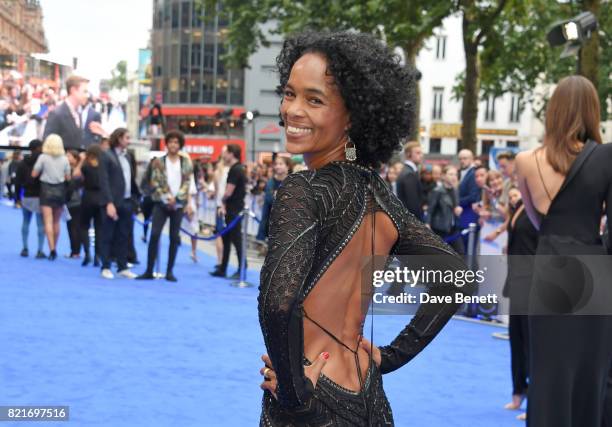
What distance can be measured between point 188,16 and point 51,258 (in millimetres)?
61388

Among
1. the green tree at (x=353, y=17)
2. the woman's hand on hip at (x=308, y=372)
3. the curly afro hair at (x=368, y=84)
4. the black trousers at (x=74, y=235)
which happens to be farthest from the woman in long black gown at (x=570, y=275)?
the green tree at (x=353, y=17)

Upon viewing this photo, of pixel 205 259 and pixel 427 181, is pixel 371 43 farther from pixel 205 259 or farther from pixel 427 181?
pixel 205 259

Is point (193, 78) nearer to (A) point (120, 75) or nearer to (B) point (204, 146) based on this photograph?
(B) point (204, 146)

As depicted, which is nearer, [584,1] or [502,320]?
[502,320]

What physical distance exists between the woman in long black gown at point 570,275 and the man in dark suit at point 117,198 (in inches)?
381

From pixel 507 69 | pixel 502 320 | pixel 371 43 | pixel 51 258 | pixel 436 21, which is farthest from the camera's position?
pixel 507 69

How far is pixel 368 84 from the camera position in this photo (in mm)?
2654

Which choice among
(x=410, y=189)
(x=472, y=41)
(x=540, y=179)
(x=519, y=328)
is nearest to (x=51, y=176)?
(x=410, y=189)

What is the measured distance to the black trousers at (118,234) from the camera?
1392 cm

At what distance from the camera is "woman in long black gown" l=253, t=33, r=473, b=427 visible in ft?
7.84

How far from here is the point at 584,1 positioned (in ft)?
59.4

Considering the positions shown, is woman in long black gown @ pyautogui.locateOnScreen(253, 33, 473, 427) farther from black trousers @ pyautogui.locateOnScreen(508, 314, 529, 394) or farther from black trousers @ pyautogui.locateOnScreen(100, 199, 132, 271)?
black trousers @ pyautogui.locateOnScreen(100, 199, 132, 271)

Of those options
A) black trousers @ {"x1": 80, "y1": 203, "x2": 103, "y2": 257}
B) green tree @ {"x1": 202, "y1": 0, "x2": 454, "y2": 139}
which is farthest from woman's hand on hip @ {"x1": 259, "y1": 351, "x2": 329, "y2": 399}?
green tree @ {"x1": 202, "y1": 0, "x2": 454, "y2": 139}

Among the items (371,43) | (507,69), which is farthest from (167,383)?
(507,69)
